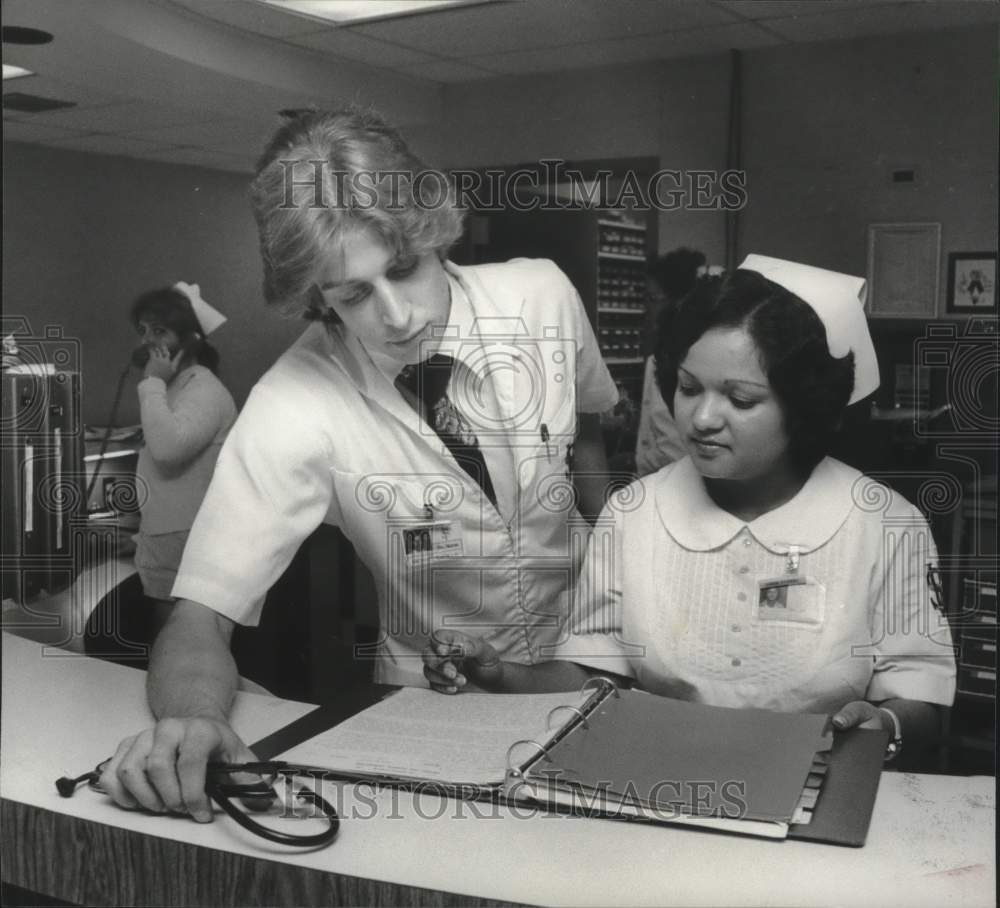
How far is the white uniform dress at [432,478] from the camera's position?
1.13m

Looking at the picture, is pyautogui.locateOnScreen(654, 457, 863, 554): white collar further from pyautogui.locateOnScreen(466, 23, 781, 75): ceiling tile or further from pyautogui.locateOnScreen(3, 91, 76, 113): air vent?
pyautogui.locateOnScreen(3, 91, 76, 113): air vent

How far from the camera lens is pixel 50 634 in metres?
1.35

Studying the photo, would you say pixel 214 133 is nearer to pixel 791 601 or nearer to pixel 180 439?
pixel 180 439

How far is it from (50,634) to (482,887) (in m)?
0.70

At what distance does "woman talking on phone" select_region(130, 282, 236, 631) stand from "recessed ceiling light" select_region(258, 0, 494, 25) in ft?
1.04

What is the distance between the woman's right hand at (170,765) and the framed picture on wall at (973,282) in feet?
2.63

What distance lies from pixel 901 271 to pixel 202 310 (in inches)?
28.7

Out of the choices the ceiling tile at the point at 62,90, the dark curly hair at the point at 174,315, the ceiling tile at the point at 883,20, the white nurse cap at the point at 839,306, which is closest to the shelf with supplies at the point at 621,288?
the white nurse cap at the point at 839,306

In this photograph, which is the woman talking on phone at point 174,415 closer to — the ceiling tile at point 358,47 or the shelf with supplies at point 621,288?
the ceiling tile at point 358,47

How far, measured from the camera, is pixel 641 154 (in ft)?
3.57

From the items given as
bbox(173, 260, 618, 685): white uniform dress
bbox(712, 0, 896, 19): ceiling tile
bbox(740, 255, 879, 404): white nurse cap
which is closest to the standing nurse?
bbox(173, 260, 618, 685): white uniform dress

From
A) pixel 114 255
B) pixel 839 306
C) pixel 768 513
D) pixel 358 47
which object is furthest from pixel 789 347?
pixel 114 255

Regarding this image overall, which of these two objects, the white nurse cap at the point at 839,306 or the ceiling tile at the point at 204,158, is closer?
the white nurse cap at the point at 839,306

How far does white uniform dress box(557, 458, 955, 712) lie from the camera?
1.05 meters
